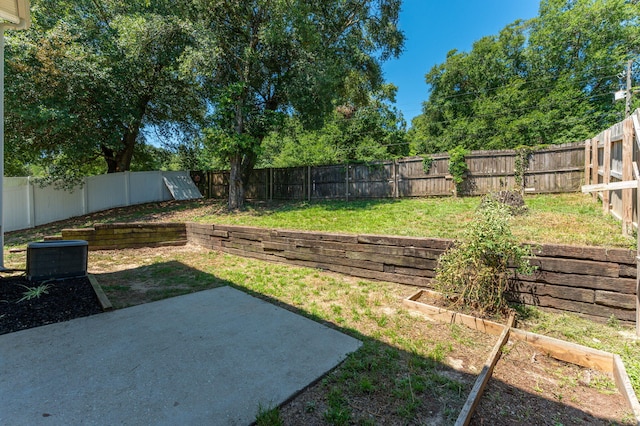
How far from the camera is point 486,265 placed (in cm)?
286

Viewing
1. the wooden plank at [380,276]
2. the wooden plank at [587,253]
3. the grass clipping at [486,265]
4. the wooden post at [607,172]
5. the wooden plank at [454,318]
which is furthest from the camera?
the wooden post at [607,172]

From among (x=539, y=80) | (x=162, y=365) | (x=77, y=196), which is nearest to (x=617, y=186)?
(x=162, y=365)

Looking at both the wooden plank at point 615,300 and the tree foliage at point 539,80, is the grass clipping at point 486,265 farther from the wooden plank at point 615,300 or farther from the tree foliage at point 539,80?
the tree foliage at point 539,80

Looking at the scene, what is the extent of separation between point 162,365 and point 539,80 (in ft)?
77.1

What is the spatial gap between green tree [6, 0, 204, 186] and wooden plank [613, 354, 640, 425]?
31.4 ft

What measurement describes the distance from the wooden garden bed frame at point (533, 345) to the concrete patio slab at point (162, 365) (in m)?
0.92

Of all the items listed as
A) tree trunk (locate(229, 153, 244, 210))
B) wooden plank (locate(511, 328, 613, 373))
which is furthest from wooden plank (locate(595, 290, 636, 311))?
tree trunk (locate(229, 153, 244, 210))

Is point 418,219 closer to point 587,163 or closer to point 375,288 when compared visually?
point 375,288

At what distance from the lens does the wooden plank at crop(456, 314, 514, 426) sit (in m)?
1.61

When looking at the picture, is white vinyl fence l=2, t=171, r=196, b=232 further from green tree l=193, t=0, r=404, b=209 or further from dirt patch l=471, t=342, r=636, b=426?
dirt patch l=471, t=342, r=636, b=426

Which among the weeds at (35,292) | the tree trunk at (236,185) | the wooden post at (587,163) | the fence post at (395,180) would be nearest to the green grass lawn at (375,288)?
the weeds at (35,292)

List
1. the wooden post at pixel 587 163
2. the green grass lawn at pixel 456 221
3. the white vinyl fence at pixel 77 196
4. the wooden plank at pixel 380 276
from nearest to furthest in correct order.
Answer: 1. the green grass lawn at pixel 456 221
2. the wooden plank at pixel 380 276
3. the wooden post at pixel 587 163
4. the white vinyl fence at pixel 77 196

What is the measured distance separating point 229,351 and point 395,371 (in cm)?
131

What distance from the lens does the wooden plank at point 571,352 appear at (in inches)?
85.3
